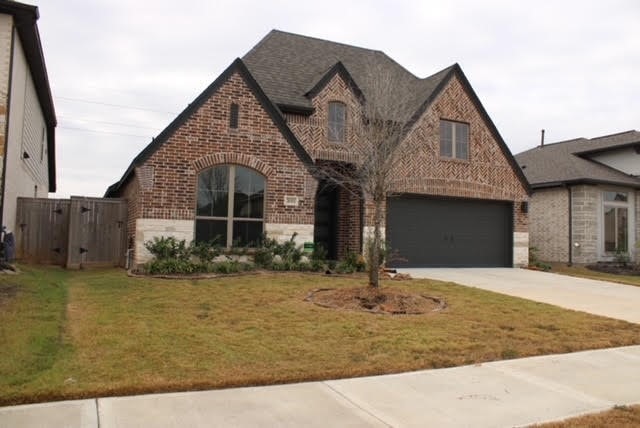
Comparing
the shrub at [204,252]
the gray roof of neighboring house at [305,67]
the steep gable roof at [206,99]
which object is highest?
the gray roof of neighboring house at [305,67]

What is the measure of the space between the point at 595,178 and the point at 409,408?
20714 mm

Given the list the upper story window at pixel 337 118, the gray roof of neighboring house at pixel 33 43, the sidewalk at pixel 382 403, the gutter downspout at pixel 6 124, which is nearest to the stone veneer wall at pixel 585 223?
the upper story window at pixel 337 118

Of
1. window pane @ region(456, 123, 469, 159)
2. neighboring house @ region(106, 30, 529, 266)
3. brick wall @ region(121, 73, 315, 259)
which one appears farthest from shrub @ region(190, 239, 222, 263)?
window pane @ region(456, 123, 469, 159)

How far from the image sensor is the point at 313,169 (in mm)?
15062

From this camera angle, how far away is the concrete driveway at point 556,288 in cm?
1037

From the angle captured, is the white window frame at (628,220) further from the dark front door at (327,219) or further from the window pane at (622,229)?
the dark front door at (327,219)

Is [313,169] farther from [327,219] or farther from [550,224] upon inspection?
[550,224]

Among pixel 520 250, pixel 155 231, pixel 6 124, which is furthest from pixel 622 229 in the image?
pixel 6 124

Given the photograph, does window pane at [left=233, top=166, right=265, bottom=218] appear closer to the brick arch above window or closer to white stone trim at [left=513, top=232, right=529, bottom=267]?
the brick arch above window

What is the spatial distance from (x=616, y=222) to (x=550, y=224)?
2858mm

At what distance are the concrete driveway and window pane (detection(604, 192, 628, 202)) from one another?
726 cm

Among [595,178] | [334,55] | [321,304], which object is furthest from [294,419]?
[595,178]

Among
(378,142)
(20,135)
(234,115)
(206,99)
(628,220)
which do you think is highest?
(206,99)

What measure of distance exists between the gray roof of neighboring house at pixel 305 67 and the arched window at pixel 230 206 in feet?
10.5
